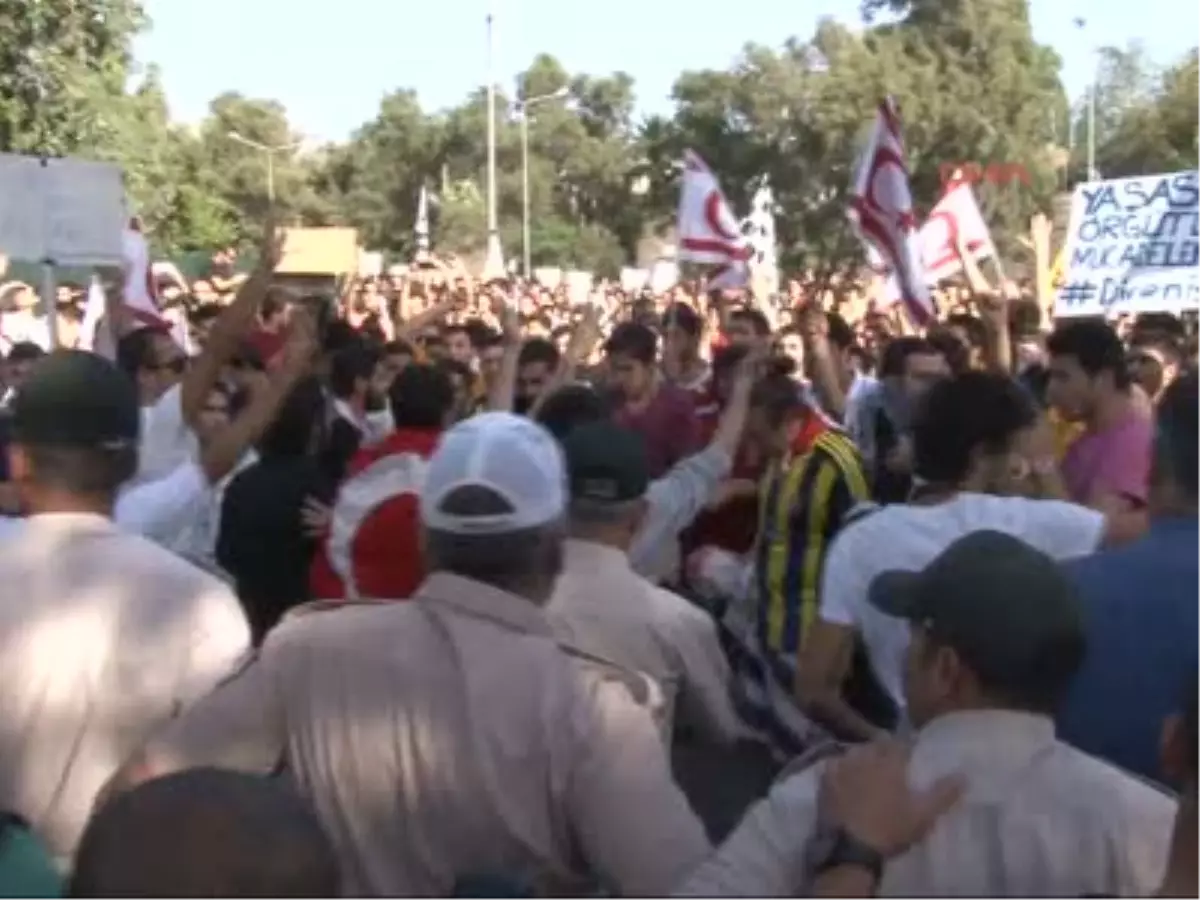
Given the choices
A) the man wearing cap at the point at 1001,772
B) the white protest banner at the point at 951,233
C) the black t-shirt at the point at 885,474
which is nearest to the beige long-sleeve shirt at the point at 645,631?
the man wearing cap at the point at 1001,772

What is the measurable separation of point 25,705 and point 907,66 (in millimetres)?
54784

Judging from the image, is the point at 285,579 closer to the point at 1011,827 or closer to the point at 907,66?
the point at 1011,827

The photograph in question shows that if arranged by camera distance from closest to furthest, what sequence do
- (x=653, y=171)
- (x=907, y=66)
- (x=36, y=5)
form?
1. (x=36, y=5)
2. (x=907, y=66)
3. (x=653, y=171)

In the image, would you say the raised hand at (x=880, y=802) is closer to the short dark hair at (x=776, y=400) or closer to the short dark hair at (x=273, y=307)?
the short dark hair at (x=776, y=400)

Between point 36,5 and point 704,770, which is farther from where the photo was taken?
point 36,5

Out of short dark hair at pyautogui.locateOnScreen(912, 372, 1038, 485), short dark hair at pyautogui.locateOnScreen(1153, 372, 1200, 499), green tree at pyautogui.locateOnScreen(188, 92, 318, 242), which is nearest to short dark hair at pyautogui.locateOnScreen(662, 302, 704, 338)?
short dark hair at pyautogui.locateOnScreen(912, 372, 1038, 485)

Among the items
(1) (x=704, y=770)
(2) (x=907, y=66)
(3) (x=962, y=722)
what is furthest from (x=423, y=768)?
(2) (x=907, y=66)

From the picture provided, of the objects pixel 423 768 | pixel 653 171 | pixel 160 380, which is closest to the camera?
pixel 423 768

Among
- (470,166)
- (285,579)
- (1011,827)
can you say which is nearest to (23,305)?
(285,579)

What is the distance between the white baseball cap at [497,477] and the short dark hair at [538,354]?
305 inches

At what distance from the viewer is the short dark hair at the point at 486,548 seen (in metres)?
3.42

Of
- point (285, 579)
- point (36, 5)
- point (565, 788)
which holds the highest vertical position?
point (36, 5)

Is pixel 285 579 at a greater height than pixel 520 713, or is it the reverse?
pixel 520 713

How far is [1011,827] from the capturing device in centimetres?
299
